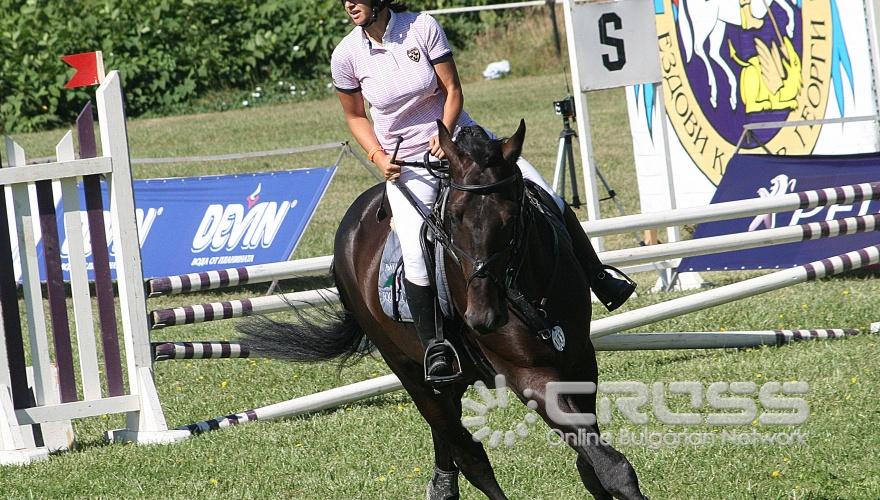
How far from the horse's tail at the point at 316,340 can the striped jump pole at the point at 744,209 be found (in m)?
2.05

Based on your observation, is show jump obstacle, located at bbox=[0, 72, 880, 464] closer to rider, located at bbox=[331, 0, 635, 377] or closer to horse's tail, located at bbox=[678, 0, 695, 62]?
rider, located at bbox=[331, 0, 635, 377]

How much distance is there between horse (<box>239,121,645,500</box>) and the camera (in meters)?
4.59

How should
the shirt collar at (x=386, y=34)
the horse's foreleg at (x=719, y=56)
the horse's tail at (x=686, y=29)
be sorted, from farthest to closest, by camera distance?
the horse's tail at (x=686, y=29) → the horse's foreleg at (x=719, y=56) → the shirt collar at (x=386, y=34)

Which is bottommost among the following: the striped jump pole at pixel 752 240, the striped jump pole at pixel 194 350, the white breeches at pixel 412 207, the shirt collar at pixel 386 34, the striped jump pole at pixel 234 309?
the striped jump pole at pixel 752 240

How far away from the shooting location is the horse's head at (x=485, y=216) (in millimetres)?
4566

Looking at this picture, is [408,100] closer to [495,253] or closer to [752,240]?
[495,253]

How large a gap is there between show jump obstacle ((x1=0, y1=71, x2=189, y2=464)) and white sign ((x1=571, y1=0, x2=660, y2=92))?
460 cm

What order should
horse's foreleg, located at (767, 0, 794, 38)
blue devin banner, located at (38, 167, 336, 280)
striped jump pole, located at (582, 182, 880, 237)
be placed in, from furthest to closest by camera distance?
1. blue devin banner, located at (38, 167, 336, 280)
2. horse's foreleg, located at (767, 0, 794, 38)
3. striped jump pole, located at (582, 182, 880, 237)

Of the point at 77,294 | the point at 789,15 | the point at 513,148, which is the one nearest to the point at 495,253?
the point at 513,148

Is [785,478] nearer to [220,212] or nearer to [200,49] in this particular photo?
[220,212]

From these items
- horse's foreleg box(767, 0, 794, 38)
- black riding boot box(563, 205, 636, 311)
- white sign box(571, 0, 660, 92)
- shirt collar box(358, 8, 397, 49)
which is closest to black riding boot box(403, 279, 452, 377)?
black riding boot box(563, 205, 636, 311)

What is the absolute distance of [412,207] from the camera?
17.9 feet

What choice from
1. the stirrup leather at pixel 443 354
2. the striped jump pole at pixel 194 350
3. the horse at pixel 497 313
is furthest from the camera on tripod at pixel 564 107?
the stirrup leather at pixel 443 354

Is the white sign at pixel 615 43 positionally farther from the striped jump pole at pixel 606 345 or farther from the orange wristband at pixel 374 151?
the orange wristband at pixel 374 151
